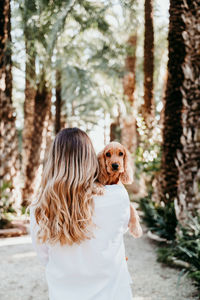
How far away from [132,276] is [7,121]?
193 inches

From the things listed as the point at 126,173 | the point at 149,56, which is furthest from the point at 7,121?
the point at 126,173

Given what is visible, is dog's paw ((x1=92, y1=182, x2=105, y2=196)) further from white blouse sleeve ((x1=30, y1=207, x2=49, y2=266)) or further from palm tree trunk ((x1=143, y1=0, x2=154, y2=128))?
palm tree trunk ((x1=143, y1=0, x2=154, y2=128))

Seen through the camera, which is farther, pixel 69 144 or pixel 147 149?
pixel 147 149

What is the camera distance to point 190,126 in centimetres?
587

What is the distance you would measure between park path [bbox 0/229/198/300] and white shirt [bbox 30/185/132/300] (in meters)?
2.60

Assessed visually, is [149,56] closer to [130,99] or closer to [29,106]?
[130,99]

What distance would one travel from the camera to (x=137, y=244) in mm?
6863

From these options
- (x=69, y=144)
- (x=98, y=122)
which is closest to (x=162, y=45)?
(x=98, y=122)

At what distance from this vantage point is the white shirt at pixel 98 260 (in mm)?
1774

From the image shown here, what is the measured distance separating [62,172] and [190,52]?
16.2ft

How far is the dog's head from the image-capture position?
2.35m

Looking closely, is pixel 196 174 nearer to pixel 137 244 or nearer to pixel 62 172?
pixel 137 244

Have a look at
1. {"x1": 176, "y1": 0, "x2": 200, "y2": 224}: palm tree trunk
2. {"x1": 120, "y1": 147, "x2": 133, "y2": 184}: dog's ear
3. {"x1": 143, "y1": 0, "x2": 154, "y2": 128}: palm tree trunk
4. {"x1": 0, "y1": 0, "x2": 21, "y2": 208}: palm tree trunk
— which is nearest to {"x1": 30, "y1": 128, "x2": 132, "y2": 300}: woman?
{"x1": 120, "y1": 147, "x2": 133, "y2": 184}: dog's ear

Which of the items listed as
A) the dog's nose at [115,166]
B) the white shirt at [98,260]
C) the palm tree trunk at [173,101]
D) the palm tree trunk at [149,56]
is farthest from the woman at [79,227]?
the palm tree trunk at [149,56]
